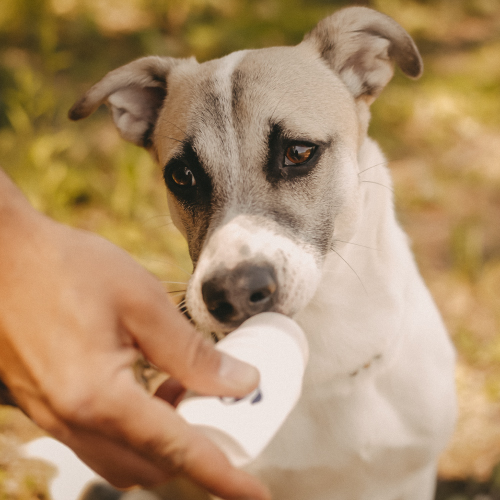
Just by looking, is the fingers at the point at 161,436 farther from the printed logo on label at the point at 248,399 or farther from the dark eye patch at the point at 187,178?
the dark eye patch at the point at 187,178

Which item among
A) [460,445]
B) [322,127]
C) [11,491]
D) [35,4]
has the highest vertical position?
[35,4]

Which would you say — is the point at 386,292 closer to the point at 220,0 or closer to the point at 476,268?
the point at 476,268

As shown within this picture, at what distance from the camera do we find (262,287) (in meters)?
1.62

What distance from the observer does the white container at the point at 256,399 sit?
4.20ft

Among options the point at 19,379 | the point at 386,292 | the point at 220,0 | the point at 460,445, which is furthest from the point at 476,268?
the point at 220,0

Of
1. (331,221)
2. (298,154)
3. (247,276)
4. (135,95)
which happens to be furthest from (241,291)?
(135,95)

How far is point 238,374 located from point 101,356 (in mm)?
334

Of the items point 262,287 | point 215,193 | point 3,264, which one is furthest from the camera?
point 215,193

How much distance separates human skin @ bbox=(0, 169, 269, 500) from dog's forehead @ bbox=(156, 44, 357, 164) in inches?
34.1

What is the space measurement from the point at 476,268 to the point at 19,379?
3324 millimetres

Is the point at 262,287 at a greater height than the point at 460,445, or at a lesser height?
greater

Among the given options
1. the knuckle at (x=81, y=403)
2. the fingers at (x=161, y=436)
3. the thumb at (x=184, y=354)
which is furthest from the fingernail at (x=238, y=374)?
the knuckle at (x=81, y=403)

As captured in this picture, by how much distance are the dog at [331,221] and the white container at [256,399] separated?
1.48ft

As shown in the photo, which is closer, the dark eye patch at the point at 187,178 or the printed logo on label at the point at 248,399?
the printed logo on label at the point at 248,399
